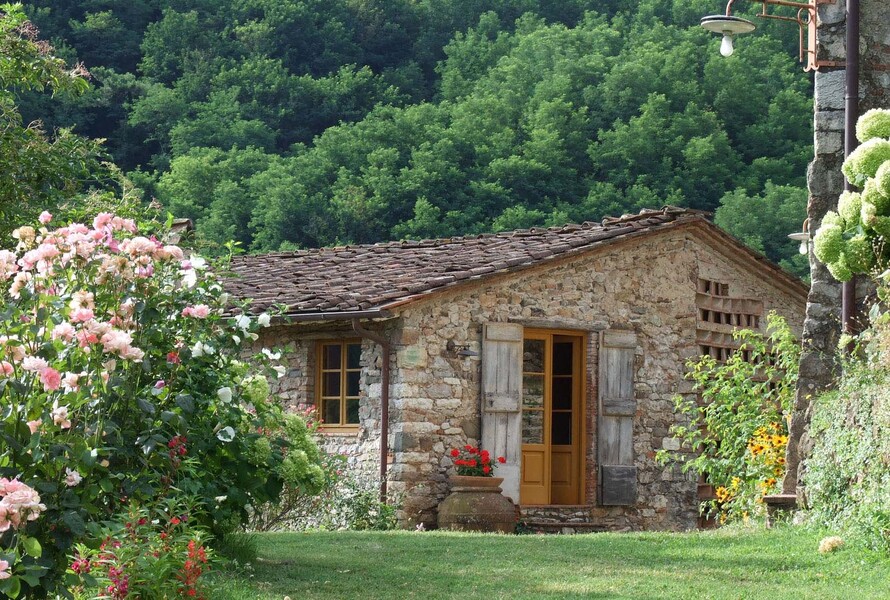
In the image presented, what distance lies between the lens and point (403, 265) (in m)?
16.2

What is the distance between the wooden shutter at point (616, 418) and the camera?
51.1ft

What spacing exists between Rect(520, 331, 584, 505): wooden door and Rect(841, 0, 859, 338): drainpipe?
5.30 m

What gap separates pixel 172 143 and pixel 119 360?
30.2m

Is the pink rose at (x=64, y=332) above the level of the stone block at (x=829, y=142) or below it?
below

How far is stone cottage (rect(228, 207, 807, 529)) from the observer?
46.2 feet

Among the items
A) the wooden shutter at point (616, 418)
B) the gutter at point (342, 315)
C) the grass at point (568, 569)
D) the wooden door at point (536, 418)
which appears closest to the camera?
the grass at point (568, 569)

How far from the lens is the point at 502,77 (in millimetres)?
36781

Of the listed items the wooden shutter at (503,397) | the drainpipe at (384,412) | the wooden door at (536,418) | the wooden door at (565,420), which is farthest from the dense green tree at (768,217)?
the drainpipe at (384,412)

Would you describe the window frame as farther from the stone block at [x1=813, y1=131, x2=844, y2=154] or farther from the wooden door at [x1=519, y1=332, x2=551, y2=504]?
the stone block at [x1=813, y1=131, x2=844, y2=154]

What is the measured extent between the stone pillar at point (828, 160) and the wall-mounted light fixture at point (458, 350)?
4.52 m

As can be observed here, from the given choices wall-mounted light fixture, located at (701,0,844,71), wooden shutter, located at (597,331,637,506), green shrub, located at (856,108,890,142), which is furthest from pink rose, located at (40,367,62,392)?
wooden shutter, located at (597,331,637,506)

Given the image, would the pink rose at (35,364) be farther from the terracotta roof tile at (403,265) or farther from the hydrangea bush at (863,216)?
the terracotta roof tile at (403,265)

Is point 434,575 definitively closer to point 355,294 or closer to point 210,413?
point 210,413

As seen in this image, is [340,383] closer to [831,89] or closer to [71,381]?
[831,89]
